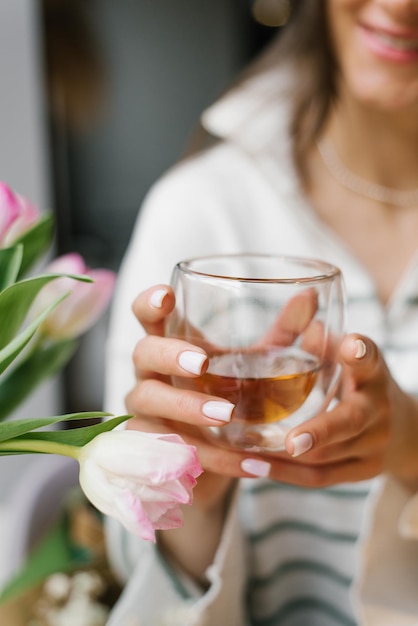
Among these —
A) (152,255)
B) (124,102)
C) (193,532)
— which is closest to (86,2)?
(124,102)

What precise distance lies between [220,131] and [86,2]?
4.48 ft

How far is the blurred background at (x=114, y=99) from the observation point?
204cm

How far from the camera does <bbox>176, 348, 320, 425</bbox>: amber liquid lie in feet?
1.22

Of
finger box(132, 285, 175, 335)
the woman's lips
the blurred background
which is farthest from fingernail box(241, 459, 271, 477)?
the blurred background

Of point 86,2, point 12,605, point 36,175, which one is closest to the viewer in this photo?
point 12,605

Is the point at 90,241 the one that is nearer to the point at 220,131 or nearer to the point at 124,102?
the point at 124,102

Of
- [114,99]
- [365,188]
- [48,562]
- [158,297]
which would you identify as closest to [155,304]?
[158,297]

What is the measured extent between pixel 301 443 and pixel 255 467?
6 cm

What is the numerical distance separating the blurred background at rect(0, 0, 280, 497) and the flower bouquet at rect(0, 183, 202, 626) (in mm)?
1564

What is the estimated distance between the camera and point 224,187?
0.87 m

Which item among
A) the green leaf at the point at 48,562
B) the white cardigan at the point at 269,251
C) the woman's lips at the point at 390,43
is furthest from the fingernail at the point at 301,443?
the woman's lips at the point at 390,43

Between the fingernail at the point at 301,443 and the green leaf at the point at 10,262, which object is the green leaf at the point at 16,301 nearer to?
the green leaf at the point at 10,262

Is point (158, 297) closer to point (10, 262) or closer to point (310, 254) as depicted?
point (10, 262)

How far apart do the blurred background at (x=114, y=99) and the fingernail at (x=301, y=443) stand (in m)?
1.64
